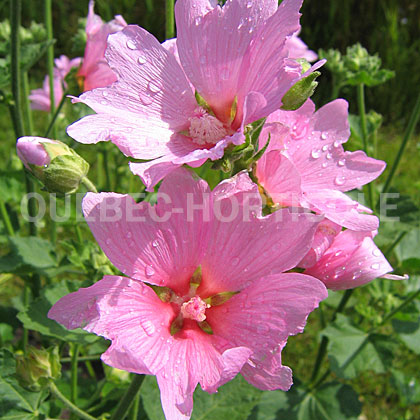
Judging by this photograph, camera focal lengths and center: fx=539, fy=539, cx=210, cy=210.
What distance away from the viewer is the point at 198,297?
0.87 meters

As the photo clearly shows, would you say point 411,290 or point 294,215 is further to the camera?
point 411,290

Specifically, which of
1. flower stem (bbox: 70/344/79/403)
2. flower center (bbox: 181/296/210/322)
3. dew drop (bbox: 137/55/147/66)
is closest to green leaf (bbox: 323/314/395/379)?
flower stem (bbox: 70/344/79/403)

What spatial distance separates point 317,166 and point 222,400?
0.67 meters

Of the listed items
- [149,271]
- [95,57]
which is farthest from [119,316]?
[95,57]

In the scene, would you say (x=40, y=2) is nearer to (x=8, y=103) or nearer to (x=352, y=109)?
(x=352, y=109)

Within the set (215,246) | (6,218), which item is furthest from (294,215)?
(6,218)

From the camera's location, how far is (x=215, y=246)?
2.76 ft

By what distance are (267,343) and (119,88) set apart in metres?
0.44

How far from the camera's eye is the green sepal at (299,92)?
2.78ft

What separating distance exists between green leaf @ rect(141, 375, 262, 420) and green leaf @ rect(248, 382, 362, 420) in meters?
0.39

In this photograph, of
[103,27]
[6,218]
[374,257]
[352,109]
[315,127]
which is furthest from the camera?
[352,109]

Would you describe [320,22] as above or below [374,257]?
below

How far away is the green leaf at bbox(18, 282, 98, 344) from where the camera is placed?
1.13 m

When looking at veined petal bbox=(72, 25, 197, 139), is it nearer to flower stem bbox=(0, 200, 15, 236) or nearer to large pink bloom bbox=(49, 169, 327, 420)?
large pink bloom bbox=(49, 169, 327, 420)
